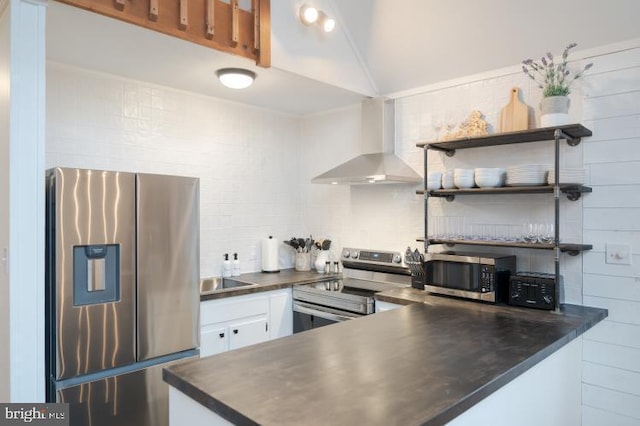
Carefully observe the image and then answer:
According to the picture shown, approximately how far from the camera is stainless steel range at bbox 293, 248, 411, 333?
2984mm

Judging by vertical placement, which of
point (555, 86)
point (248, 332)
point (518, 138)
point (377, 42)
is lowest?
point (248, 332)

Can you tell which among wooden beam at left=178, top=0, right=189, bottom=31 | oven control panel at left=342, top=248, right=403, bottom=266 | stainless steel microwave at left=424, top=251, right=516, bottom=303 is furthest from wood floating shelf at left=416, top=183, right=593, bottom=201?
wooden beam at left=178, top=0, right=189, bottom=31

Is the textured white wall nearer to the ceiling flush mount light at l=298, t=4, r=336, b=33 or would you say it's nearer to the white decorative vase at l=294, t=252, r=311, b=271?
the white decorative vase at l=294, t=252, r=311, b=271

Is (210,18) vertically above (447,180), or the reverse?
(210,18)

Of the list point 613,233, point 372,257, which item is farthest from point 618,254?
point 372,257

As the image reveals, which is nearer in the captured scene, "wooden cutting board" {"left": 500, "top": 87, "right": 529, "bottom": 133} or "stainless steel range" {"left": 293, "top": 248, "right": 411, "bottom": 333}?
"wooden cutting board" {"left": 500, "top": 87, "right": 529, "bottom": 133}

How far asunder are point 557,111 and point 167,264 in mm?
2355

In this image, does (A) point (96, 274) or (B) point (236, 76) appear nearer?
(A) point (96, 274)

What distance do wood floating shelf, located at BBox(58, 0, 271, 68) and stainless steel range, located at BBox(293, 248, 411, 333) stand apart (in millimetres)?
1630

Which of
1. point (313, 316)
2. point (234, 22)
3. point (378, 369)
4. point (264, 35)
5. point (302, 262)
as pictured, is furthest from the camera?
point (302, 262)

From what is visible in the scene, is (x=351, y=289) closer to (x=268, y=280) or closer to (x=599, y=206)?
(x=268, y=280)

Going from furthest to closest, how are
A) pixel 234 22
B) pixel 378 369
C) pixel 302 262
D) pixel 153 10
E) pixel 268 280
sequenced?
pixel 302 262, pixel 268 280, pixel 234 22, pixel 153 10, pixel 378 369

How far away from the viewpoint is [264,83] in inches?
124

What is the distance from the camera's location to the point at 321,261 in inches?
151
